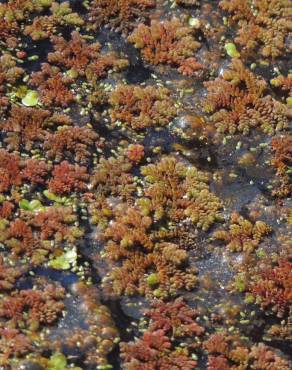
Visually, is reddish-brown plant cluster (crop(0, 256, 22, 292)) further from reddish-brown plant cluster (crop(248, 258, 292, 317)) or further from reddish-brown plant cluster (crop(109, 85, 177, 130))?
reddish-brown plant cluster (crop(248, 258, 292, 317))

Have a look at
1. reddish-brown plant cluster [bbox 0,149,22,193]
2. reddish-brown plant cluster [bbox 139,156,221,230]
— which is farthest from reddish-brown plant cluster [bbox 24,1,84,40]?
reddish-brown plant cluster [bbox 139,156,221,230]

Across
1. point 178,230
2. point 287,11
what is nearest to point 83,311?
point 178,230

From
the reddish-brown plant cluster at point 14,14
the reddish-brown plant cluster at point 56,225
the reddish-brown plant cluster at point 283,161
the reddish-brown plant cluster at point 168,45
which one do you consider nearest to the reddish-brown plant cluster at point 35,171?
the reddish-brown plant cluster at point 56,225

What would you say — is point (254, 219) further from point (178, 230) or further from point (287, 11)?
point (287, 11)

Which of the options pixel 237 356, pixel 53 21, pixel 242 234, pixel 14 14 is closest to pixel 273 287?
pixel 242 234

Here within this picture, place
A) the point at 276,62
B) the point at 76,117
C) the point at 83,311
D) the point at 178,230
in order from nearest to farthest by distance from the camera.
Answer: the point at 83,311
the point at 178,230
the point at 76,117
the point at 276,62

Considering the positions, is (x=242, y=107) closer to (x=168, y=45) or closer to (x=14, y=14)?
(x=168, y=45)
